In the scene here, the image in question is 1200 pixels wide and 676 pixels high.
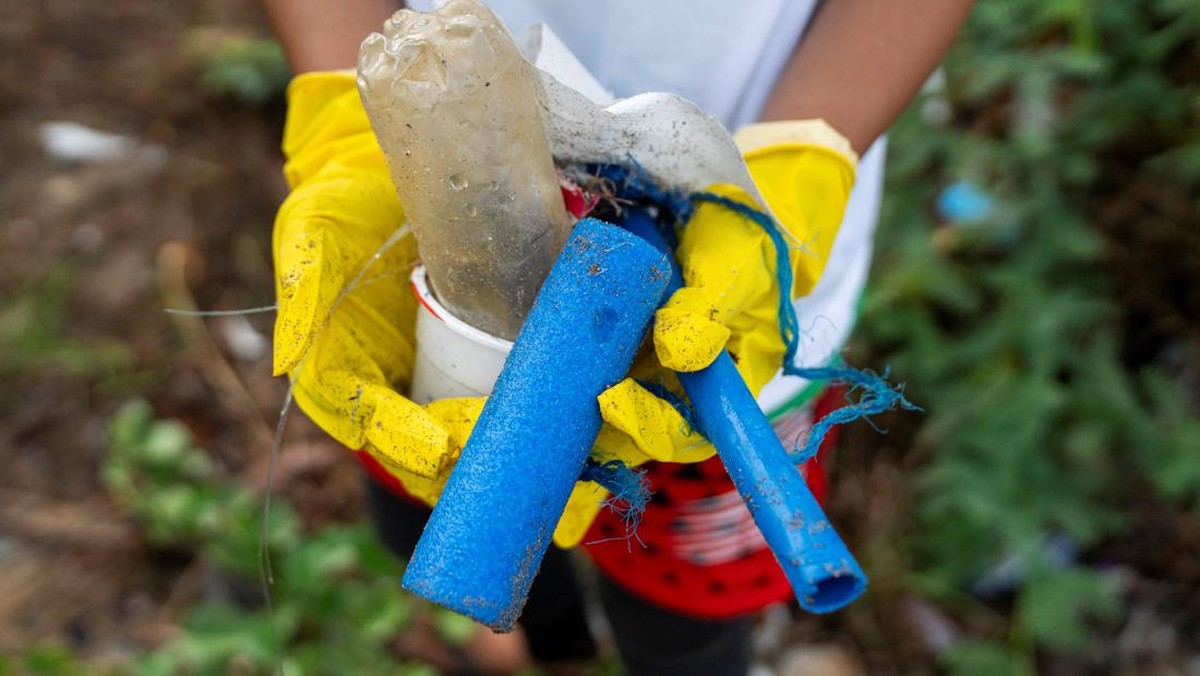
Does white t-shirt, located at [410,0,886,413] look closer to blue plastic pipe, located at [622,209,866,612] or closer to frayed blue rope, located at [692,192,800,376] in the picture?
frayed blue rope, located at [692,192,800,376]

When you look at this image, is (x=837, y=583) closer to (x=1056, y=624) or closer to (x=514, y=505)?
(x=514, y=505)

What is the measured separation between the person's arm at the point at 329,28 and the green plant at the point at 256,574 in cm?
91

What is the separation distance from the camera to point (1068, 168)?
6.75 ft

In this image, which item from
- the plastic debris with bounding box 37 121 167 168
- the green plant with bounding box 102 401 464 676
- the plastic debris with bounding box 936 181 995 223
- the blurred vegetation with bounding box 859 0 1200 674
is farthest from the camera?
the plastic debris with bounding box 37 121 167 168

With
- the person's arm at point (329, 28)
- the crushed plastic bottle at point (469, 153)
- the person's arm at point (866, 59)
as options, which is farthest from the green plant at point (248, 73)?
the crushed plastic bottle at point (469, 153)

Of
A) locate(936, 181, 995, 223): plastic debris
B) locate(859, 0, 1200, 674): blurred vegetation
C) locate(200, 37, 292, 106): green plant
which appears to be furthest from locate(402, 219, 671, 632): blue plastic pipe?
locate(200, 37, 292, 106): green plant

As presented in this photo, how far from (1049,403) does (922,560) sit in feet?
1.36

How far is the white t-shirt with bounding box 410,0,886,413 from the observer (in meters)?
1.14

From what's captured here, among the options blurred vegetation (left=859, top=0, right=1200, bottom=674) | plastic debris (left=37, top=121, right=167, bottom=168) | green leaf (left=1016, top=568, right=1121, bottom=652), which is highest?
blurred vegetation (left=859, top=0, right=1200, bottom=674)

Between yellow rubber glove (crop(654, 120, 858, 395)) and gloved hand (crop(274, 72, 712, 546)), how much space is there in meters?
0.08

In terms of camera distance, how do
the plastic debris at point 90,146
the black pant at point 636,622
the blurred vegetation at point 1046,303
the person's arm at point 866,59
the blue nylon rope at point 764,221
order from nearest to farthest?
the blue nylon rope at point 764,221
the person's arm at point 866,59
the black pant at point 636,622
the blurred vegetation at point 1046,303
the plastic debris at point 90,146

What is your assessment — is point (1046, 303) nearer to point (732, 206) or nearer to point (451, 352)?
point (732, 206)

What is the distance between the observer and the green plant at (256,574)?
1.70m

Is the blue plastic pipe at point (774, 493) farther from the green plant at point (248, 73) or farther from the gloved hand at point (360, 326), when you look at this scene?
the green plant at point (248, 73)
